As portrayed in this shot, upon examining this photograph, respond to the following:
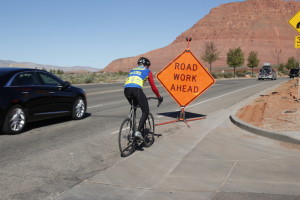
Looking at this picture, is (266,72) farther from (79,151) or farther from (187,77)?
(79,151)

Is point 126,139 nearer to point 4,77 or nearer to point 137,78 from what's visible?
point 137,78

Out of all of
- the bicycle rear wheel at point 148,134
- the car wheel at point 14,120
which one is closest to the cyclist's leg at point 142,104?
the bicycle rear wheel at point 148,134

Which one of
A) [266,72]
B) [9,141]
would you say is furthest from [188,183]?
[266,72]

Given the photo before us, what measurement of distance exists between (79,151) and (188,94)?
518 centimetres

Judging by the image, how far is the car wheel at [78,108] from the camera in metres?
11.6

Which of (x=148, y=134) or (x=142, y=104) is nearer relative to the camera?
→ (x=142, y=104)

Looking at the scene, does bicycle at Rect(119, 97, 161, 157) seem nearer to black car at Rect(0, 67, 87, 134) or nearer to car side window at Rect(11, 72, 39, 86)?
black car at Rect(0, 67, 87, 134)

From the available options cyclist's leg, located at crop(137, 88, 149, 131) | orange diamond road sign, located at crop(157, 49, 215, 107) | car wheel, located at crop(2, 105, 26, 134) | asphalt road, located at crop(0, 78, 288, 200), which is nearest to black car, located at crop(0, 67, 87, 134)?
car wheel, located at crop(2, 105, 26, 134)

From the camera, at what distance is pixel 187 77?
11852 millimetres

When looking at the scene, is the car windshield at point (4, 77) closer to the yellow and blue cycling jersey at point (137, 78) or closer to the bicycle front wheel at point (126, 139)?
the yellow and blue cycling jersey at point (137, 78)

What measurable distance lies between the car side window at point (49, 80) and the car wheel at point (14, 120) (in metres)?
1.39

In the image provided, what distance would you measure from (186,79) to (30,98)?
15.4 ft

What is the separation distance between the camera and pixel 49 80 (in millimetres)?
10758

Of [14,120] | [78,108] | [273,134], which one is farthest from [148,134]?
[78,108]
